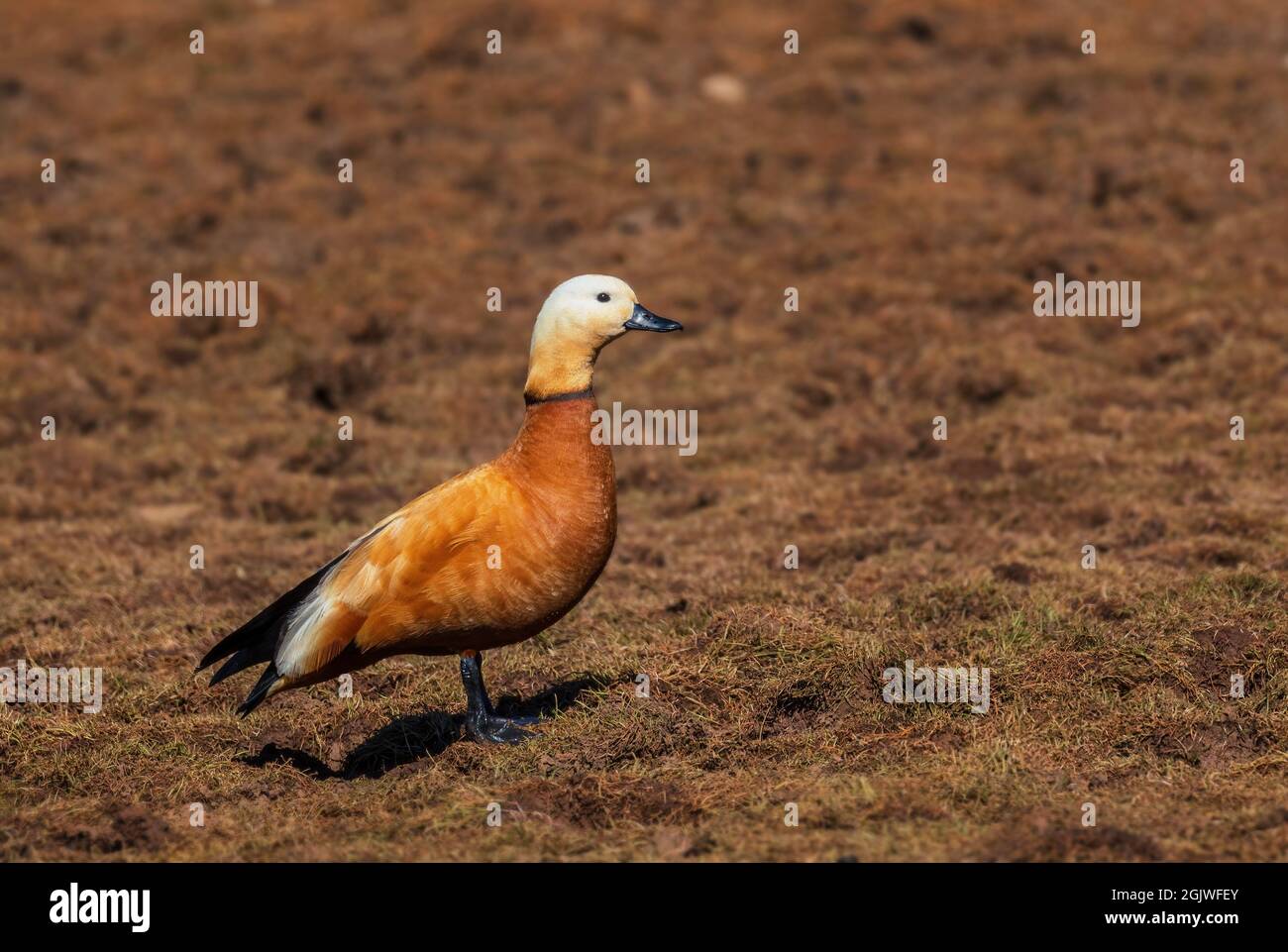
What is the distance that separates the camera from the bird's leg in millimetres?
6797

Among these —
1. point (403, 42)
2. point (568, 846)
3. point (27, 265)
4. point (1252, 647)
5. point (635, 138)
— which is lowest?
point (568, 846)

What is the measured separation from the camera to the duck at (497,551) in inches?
254

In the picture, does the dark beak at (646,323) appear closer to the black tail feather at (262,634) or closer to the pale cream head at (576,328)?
the pale cream head at (576,328)

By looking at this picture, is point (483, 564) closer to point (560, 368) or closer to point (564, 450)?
point (564, 450)

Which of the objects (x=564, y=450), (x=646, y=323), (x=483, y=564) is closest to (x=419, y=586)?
(x=483, y=564)

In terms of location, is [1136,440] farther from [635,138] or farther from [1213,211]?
[635,138]

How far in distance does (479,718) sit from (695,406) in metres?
6.58

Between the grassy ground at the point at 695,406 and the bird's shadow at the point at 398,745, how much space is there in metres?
0.02

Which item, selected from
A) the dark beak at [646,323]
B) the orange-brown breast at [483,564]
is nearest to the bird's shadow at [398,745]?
the orange-brown breast at [483,564]

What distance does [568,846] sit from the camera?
578 centimetres

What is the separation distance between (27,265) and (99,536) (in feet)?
20.9

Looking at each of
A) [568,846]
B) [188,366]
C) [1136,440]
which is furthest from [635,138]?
[568,846]

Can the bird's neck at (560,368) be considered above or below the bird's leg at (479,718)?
above

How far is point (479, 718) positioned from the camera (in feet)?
22.4
